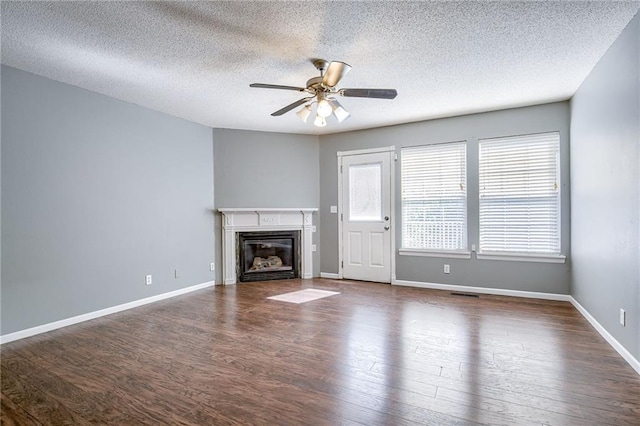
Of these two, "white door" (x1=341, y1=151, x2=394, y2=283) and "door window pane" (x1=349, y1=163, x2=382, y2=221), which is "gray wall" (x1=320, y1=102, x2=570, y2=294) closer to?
"white door" (x1=341, y1=151, x2=394, y2=283)

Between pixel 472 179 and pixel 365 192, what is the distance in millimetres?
1671

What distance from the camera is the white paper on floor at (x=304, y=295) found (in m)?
4.46

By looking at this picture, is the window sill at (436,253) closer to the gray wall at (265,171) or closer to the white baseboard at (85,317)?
the gray wall at (265,171)

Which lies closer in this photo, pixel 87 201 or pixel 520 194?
pixel 87 201

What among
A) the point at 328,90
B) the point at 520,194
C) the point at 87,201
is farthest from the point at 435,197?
the point at 87,201

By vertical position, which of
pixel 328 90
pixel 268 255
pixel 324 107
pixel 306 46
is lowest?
pixel 268 255

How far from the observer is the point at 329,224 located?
594cm

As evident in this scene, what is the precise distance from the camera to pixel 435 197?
503 centimetres

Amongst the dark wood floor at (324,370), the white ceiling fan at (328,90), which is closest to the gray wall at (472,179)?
Answer: the dark wood floor at (324,370)

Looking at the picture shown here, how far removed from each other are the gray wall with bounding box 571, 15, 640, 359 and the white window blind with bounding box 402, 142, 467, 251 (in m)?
1.37

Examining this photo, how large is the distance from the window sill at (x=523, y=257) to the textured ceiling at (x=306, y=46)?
2.00m

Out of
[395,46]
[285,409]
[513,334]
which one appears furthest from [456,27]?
[285,409]

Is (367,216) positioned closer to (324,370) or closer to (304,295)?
(304,295)

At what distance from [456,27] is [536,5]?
51 cm
